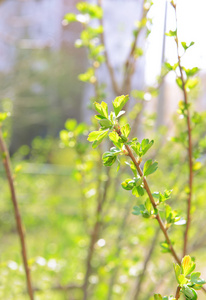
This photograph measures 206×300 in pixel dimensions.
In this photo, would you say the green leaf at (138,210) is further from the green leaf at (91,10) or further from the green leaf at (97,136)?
the green leaf at (91,10)

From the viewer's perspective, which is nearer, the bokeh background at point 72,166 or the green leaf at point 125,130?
the green leaf at point 125,130

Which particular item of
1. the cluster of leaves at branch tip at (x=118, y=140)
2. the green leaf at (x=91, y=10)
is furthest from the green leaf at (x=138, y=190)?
the green leaf at (x=91, y=10)

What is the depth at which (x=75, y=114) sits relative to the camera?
19.9 feet

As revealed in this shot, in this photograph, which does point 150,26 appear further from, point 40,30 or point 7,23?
point 40,30

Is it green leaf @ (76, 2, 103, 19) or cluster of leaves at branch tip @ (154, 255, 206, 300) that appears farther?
green leaf @ (76, 2, 103, 19)

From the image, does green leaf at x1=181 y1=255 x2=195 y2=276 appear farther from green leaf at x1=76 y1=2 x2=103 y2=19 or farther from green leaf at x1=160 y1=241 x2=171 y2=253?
green leaf at x1=76 y1=2 x2=103 y2=19

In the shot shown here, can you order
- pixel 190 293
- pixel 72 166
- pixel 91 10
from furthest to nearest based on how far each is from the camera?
pixel 72 166, pixel 91 10, pixel 190 293

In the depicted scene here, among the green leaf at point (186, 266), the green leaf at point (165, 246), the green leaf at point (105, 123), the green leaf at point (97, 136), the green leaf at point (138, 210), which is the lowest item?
the green leaf at point (186, 266)

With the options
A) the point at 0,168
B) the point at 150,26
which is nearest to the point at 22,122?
the point at 0,168

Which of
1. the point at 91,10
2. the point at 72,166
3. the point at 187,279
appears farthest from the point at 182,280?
the point at 72,166

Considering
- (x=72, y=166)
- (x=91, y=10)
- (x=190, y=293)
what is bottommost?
(x=190, y=293)

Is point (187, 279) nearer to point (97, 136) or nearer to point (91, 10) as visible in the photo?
point (97, 136)

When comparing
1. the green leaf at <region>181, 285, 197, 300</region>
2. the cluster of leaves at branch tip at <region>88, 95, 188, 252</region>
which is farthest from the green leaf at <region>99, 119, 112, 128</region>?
the green leaf at <region>181, 285, 197, 300</region>

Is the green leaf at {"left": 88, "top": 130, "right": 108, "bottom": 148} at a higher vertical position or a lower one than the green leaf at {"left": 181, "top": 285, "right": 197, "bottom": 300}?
higher
